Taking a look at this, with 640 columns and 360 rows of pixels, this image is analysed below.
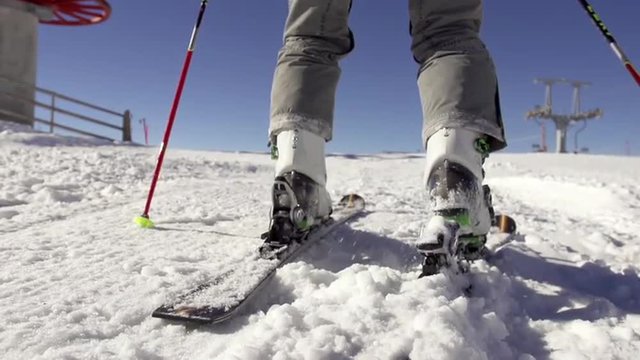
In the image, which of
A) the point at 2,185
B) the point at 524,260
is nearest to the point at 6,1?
the point at 2,185

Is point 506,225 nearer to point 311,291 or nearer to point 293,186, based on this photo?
point 293,186

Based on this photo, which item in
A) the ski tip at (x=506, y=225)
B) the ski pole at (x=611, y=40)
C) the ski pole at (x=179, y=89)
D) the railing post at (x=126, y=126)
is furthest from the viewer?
the railing post at (x=126, y=126)

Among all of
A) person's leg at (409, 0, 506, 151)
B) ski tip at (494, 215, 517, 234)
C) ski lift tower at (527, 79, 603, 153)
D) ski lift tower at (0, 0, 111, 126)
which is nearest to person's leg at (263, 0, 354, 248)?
person's leg at (409, 0, 506, 151)

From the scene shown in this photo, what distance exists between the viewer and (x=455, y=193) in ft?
4.29

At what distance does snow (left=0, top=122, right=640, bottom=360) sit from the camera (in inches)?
35.3

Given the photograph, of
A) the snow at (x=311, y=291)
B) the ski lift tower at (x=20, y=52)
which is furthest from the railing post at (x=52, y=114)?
the snow at (x=311, y=291)

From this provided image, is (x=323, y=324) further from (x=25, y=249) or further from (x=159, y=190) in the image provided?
(x=159, y=190)

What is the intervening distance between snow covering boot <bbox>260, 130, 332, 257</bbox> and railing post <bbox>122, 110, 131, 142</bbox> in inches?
551

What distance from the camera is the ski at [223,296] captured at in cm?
101

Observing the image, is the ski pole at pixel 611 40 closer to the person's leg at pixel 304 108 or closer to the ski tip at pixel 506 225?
the ski tip at pixel 506 225

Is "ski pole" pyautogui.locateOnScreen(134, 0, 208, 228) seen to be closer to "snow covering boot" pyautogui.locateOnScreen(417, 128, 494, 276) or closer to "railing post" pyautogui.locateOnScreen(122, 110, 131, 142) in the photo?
"snow covering boot" pyautogui.locateOnScreen(417, 128, 494, 276)

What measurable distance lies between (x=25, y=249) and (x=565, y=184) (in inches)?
201

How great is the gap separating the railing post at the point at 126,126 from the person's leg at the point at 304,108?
13.9 m

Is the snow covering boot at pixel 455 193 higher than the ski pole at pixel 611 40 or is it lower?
lower
